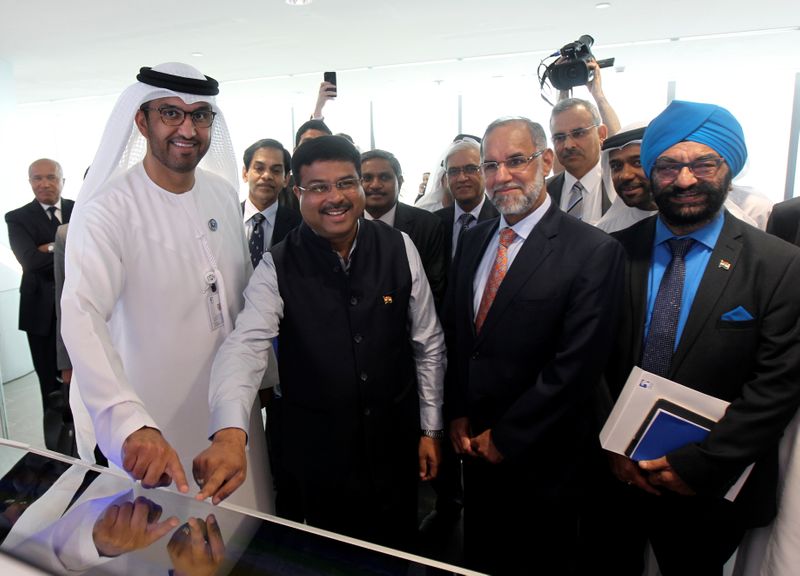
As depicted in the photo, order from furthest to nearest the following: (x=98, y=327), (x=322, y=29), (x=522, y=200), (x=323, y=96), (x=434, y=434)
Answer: (x=322, y=29) → (x=323, y=96) → (x=434, y=434) → (x=522, y=200) → (x=98, y=327)

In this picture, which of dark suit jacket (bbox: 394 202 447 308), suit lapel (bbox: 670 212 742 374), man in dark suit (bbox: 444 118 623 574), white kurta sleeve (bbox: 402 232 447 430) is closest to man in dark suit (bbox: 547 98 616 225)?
dark suit jacket (bbox: 394 202 447 308)

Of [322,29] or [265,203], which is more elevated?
[322,29]

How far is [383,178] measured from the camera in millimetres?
2758

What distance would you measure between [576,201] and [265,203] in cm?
165

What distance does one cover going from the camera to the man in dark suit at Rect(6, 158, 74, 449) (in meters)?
3.62

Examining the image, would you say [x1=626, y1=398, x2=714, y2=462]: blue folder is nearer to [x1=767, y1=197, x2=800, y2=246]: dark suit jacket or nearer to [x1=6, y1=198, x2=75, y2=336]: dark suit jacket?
[x1=767, y1=197, x2=800, y2=246]: dark suit jacket

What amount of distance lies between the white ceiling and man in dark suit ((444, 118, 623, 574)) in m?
3.46

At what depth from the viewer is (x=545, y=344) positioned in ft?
5.18

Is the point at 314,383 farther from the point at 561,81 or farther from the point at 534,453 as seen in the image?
the point at 561,81

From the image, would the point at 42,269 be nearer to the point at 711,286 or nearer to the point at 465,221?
the point at 465,221

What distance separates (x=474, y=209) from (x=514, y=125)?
3.98 feet

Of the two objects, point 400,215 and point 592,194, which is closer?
point 592,194

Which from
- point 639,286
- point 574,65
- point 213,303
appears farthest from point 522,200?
point 574,65

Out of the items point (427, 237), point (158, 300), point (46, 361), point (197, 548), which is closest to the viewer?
point (197, 548)
